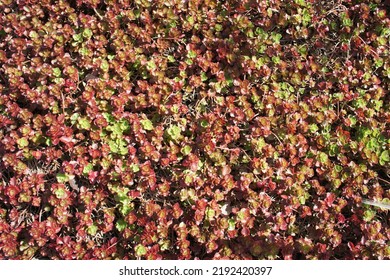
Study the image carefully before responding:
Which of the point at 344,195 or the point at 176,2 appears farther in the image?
the point at 176,2

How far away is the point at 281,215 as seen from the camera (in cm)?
244

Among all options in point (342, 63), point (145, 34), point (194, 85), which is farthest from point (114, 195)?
point (342, 63)

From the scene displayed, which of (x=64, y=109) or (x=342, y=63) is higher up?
(x=342, y=63)

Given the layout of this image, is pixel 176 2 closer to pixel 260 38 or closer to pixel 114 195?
pixel 260 38

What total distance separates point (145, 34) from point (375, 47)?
4.60 ft

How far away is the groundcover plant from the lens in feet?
8.04

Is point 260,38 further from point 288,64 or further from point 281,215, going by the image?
point 281,215

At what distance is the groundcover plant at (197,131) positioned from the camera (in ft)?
8.04

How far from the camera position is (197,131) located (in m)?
2.58

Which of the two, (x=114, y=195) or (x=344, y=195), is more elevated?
(x=344, y=195)

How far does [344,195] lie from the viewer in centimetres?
245
